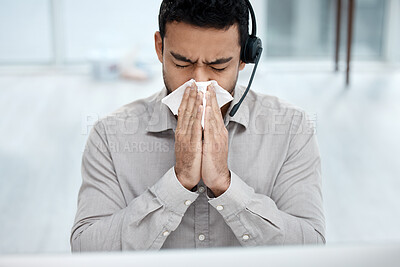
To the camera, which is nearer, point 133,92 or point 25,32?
point 133,92

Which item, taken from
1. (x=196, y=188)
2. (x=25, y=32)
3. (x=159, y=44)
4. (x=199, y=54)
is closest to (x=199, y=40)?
(x=199, y=54)

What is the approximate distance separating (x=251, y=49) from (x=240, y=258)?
674mm

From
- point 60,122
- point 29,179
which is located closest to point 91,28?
point 60,122

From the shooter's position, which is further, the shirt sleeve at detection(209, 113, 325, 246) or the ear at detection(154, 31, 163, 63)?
the ear at detection(154, 31, 163, 63)

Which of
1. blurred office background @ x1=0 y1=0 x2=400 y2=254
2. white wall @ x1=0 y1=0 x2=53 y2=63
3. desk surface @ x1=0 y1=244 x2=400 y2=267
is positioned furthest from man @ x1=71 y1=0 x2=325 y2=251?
white wall @ x1=0 y1=0 x2=53 y2=63

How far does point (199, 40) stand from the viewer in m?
1.03

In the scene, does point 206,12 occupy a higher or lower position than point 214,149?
higher

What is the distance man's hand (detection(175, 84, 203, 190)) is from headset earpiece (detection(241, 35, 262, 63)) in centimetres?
16

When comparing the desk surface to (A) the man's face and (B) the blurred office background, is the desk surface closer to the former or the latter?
(A) the man's face

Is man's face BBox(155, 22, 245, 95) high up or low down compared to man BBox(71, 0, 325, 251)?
up

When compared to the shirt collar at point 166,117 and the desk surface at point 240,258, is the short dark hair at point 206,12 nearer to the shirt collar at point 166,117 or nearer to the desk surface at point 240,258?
the shirt collar at point 166,117

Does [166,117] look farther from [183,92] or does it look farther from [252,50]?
[252,50]

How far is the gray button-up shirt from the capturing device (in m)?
1.01

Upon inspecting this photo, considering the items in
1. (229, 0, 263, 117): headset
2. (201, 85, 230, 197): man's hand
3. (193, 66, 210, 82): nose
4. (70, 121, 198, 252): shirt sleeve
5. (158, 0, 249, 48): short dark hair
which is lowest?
(70, 121, 198, 252): shirt sleeve
